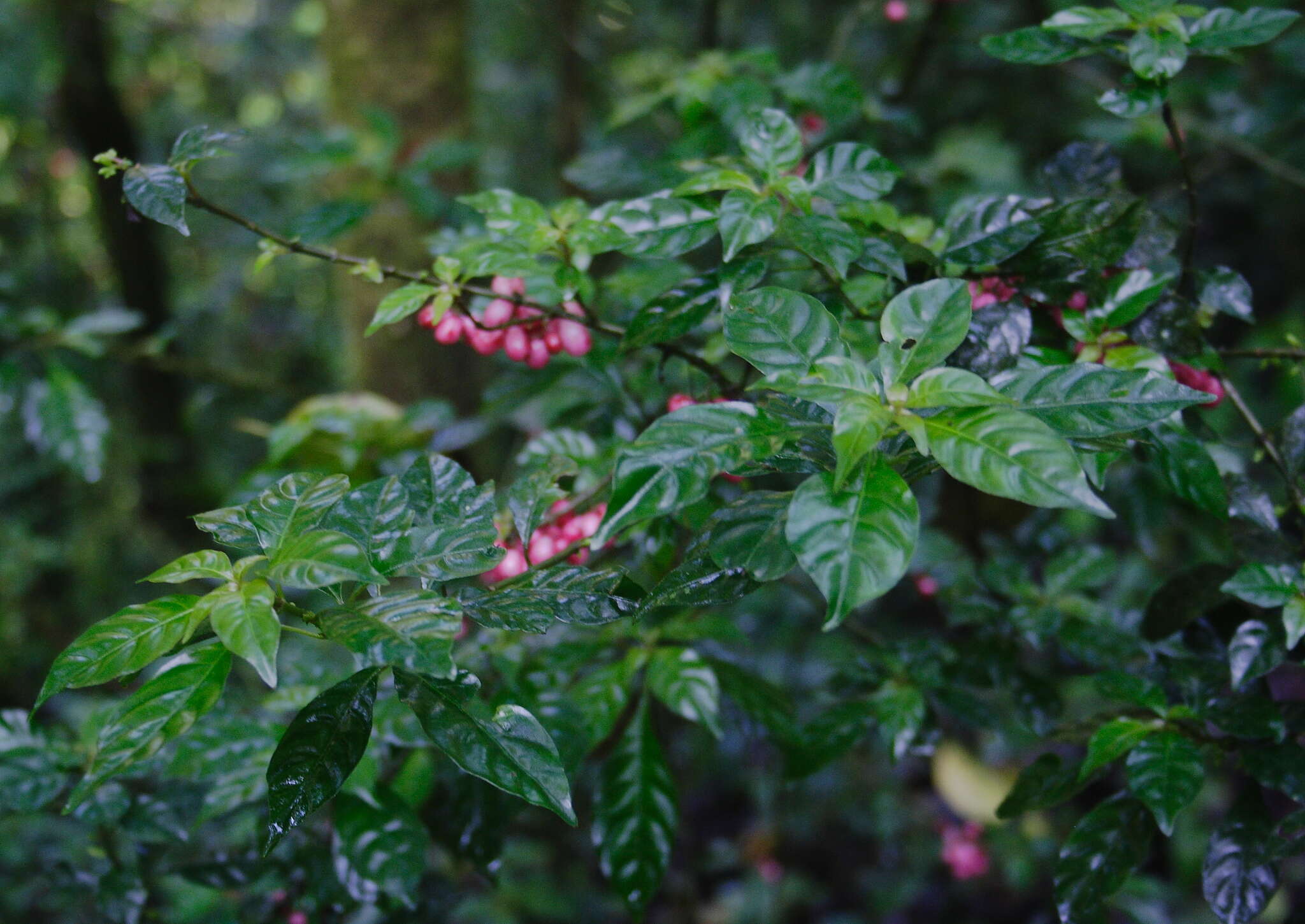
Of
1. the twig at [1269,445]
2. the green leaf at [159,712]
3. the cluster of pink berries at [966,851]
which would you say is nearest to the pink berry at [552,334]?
the green leaf at [159,712]

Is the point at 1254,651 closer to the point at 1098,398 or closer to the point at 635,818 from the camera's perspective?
the point at 1098,398

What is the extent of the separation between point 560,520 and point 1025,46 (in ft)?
2.26

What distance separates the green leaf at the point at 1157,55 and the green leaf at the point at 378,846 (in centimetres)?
104

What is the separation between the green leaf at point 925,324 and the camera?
2.09 feet

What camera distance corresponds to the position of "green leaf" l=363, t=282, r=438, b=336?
803 millimetres

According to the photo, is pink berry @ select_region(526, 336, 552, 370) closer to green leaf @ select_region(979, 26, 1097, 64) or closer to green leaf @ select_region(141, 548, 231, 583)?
green leaf @ select_region(141, 548, 231, 583)

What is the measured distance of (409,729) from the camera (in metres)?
0.93

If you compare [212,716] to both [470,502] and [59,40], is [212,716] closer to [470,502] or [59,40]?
[470,502]

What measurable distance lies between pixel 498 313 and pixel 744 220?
315 mm

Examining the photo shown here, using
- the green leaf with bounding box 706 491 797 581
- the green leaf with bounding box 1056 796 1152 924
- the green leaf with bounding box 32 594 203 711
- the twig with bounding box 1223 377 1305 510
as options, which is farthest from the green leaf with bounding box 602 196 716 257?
the green leaf with bounding box 1056 796 1152 924

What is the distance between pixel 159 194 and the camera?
78cm

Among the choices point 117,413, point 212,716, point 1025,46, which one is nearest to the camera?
point 1025,46

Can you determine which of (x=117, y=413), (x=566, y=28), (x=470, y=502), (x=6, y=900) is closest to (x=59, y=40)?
(x=117, y=413)

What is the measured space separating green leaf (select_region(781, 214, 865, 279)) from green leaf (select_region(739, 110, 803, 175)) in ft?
0.29
